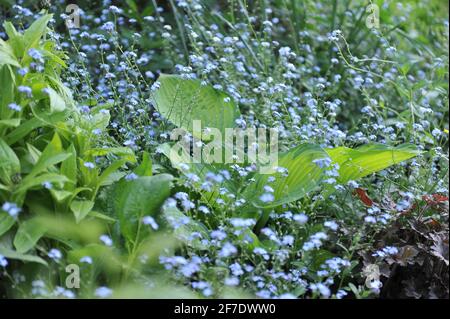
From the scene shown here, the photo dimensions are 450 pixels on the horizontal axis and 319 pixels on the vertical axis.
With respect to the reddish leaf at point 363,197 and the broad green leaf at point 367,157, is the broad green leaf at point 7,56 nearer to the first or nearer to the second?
the broad green leaf at point 367,157

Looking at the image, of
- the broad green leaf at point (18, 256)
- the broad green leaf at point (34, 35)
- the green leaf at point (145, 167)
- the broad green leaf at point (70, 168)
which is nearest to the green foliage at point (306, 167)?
the green leaf at point (145, 167)

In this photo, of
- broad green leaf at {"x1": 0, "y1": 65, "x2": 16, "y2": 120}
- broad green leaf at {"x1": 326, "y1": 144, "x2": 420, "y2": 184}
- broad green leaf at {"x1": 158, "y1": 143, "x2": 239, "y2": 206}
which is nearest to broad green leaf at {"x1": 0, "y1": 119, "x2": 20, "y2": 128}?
broad green leaf at {"x1": 0, "y1": 65, "x2": 16, "y2": 120}

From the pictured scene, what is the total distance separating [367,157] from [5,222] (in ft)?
4.69

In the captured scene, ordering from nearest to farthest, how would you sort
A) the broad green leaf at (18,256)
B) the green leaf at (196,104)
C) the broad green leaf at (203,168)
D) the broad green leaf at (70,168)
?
the broad green leaf at (18,256) → the broad green leaf at (70,168) → the broad green leaf at (203,168) → the green leaf at (196,104)

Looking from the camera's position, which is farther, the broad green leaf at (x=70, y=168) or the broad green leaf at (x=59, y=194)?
the broad green leaf at (x=70, y=168)

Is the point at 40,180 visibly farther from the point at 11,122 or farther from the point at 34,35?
the point at 34,35

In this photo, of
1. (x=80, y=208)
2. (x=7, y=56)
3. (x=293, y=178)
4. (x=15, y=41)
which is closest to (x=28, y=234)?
(x=80, y=208)

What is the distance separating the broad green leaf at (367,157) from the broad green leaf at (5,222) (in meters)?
1.29

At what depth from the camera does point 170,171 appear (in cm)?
295

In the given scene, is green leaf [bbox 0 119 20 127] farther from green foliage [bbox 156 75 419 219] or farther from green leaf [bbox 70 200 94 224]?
green foliage [bbox 156 75 419 219]

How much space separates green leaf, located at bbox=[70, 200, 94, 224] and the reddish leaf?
43.3 inches

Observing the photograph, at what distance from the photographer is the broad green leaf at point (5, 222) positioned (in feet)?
7.64

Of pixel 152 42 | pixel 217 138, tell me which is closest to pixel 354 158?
pixel 217 138
